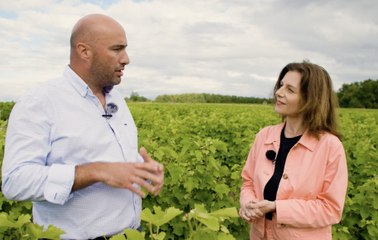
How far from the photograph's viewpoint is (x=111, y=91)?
267 cm

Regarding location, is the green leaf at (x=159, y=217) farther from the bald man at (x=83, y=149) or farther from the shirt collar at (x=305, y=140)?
the shirt collar at (x=305, y=140)

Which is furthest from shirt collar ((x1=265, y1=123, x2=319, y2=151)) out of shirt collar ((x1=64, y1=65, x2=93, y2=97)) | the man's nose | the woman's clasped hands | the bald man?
shirt collar ((x1=64, y1=65, x2=93, y2=97))

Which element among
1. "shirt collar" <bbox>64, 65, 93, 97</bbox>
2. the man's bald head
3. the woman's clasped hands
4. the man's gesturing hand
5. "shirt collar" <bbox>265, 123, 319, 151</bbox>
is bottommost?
the woman's clasped hands

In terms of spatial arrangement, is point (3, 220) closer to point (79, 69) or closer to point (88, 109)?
point (88, 109)

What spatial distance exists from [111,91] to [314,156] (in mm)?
1264

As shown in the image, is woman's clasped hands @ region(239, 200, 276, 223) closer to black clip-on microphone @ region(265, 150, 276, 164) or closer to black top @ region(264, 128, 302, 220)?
black top @ region(264, 128, 302, 220)

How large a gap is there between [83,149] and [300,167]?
1.27m

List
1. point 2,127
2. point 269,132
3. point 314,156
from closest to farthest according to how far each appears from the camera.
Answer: point 314,156
point 269,132
point 2,127

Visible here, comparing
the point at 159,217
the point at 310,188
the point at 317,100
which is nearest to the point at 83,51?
the point at 159,217

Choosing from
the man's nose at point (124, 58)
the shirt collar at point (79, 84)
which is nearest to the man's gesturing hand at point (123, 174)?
the shirt collar at point (79, 84)

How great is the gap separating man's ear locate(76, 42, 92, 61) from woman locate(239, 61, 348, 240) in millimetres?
1175

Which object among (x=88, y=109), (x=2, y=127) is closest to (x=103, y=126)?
(x=88, y=109)

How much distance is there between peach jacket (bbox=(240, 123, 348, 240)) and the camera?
255cm

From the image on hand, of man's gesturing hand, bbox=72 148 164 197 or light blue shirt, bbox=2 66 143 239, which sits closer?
man's gesturing hand, bbox=72 148 164 197
